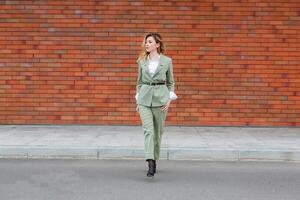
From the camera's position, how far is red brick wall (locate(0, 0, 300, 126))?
10258 millimetres

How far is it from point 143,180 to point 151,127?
66 centimetres

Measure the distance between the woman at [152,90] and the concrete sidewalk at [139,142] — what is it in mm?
1408

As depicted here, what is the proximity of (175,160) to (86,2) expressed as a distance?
4056 millimetres

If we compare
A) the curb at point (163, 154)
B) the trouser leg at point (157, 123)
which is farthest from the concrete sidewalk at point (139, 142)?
the trouser leg at point (157, 123)

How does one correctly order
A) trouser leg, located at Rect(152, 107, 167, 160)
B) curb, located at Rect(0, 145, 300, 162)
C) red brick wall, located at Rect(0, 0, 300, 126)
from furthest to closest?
1. red brick wall, located at Rect(0, 0, 300, 126)
2. curb, located at Rect(0, 145, 300, 162)
3. trouser leg, located at Rect(152, 107, 167, 160)

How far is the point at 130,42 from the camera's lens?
1030 cm

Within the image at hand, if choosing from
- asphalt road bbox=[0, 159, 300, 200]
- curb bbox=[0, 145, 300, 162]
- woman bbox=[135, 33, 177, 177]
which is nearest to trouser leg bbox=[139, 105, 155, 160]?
woman bbox=[135, 33, 177, 177]

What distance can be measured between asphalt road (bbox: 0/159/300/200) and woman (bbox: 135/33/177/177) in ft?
1.59

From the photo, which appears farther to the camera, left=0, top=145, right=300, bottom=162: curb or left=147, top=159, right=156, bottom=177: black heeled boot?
left=0, top=145, right=300, bottom=162: curb

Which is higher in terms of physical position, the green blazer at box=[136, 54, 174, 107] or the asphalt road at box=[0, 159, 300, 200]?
the green blazer at box=[136, 54, 174, 107]

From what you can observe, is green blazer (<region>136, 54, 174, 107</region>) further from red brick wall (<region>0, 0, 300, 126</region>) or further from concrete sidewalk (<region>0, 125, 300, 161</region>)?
red brick wall (<region>0, 0, 300, 126</region>)

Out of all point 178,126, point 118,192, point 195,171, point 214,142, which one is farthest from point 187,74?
point 118,192

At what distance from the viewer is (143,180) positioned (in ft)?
21.2

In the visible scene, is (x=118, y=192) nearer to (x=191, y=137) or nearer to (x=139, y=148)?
(x=139, y=148)
